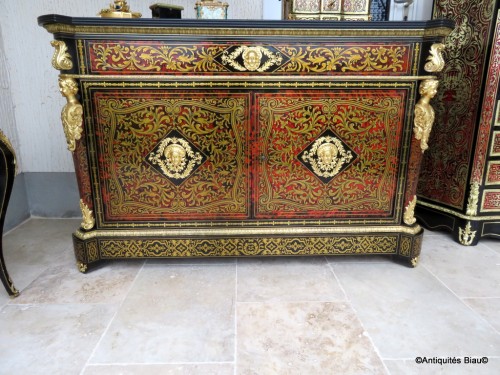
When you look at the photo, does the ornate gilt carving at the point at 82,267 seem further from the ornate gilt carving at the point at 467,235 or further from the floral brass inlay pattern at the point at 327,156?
the ornate gilt carving at the point at 467,235

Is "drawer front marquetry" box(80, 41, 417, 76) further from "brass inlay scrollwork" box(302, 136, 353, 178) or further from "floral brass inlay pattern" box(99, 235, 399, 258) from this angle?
"floral brass inlay pattern" box(99, 235, 399, 258)

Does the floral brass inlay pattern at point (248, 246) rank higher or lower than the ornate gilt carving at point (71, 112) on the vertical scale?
lower

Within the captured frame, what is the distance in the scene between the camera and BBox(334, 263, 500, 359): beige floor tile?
1.33m

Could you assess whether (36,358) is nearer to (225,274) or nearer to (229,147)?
(225,274)

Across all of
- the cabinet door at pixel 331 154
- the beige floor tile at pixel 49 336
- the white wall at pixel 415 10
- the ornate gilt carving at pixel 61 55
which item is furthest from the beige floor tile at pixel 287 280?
the white wall at pixel 415 10

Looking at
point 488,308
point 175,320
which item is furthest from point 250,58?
point 488,308

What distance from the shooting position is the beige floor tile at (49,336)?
124cm

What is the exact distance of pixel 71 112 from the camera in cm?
162

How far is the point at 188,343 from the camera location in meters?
1.34

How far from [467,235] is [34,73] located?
2984 millimetres

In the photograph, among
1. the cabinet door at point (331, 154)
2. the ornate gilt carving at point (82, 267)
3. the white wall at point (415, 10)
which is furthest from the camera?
the white wall at point (415, 10)

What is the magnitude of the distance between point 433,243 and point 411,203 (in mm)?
560

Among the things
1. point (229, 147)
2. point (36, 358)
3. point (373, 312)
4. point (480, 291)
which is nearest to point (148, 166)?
point (229, 147)

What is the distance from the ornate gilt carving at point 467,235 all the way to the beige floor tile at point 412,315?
50 cm
